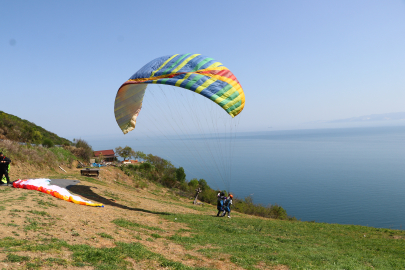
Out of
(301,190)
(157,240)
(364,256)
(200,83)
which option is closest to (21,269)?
(157,240)

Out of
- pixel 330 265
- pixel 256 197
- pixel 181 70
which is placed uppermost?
pixel 181 70

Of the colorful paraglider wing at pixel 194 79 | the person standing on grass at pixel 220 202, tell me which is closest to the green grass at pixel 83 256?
the colorful paraglider wing at pixel 194 79

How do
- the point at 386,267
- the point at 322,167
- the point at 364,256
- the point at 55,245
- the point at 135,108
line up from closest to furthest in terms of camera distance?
the point at 55,245, the point at 386,267, the point at 364,256, the point at 135,108, the point at 322,167

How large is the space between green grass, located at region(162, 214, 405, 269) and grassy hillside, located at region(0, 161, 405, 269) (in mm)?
27

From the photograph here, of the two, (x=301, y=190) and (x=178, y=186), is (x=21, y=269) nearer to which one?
(x=178, y=186)

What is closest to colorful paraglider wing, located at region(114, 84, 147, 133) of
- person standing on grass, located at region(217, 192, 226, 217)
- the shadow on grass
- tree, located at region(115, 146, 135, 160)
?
→ the shadow on grass

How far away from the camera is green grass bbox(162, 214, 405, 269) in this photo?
6.80 m

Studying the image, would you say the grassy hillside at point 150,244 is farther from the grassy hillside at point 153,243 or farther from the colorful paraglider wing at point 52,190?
the colorful paraglider wing at point 52,190

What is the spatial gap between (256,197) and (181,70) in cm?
5709

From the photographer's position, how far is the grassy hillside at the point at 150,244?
500cm

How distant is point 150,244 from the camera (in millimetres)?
7152

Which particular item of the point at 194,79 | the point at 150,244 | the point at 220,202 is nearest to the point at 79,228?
the point at 150,244

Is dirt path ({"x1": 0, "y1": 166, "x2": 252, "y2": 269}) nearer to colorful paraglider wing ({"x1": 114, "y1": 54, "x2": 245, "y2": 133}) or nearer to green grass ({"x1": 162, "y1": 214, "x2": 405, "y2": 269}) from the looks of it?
green grass ({"x1": 162, "y1": 214, "x2": 405, "y2": 269})

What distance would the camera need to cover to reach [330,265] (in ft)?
21.6
